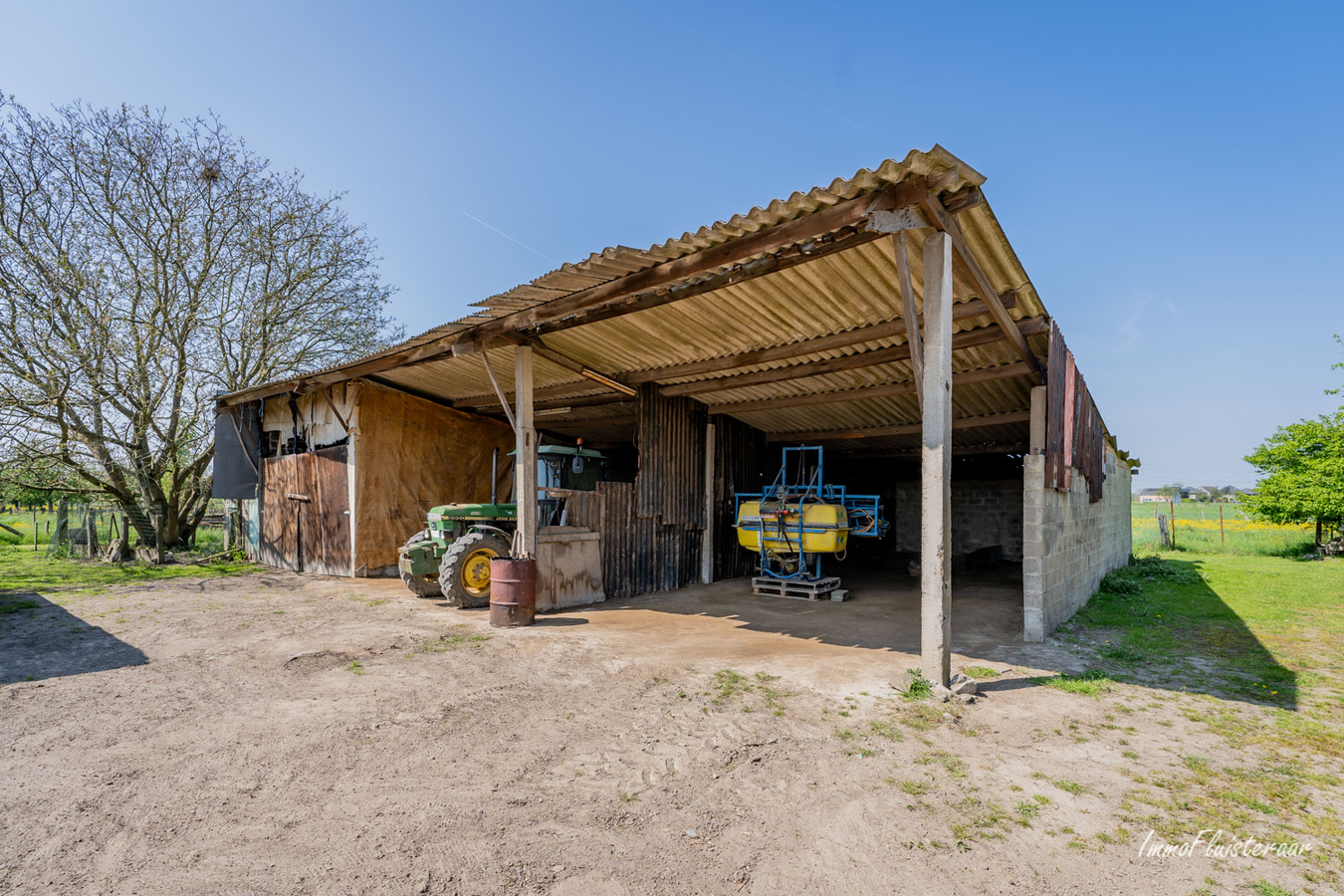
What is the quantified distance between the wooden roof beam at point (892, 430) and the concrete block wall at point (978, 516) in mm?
5481

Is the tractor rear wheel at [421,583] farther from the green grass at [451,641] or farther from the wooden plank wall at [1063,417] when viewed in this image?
the wooden plank wall at [1063,417]

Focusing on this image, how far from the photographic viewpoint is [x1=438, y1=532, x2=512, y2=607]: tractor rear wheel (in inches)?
288

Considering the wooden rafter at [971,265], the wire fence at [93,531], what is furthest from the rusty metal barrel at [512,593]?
the wire fence at [93,531]

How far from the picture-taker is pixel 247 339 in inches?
544

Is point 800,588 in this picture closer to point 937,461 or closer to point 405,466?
point 937,461

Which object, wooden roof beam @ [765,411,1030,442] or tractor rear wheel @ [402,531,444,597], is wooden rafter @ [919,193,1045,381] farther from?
tractor rear wheel @ [402,531,444,597]

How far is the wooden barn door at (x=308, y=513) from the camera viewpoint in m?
10.2

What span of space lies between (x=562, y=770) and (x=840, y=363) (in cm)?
563

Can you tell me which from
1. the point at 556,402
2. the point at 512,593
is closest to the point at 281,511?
the point at 556,402

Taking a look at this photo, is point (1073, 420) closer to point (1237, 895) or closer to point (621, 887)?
point (1237, 895)

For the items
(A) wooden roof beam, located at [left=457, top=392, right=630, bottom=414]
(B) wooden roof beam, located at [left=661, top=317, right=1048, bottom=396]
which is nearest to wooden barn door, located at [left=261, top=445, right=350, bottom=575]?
(A) wooden roof beam, located at [left=457, top=392, right=630, bottom=414]

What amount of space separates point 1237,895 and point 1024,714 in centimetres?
182

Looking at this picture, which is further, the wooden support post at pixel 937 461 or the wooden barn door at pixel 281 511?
the wooden barn door at pixel 281 511

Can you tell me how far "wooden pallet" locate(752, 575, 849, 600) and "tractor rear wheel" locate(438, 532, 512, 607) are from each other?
3722 mm
